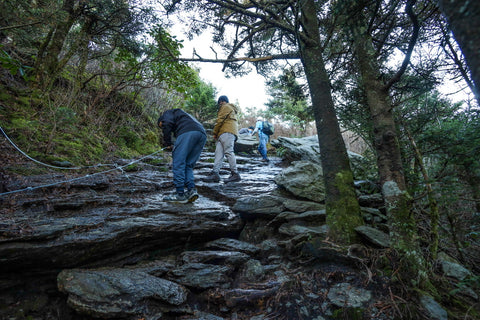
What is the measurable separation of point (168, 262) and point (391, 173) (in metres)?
3.26

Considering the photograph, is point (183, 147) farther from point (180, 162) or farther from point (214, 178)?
point (214, 178)

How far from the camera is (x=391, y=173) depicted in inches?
114

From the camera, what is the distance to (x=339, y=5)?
245 centimetres

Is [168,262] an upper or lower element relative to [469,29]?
lower

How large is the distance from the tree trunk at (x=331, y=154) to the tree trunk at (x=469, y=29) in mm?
2551

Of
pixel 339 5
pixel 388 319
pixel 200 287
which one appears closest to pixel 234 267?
pixel 200 287

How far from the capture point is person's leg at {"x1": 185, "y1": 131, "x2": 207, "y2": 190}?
4.74m

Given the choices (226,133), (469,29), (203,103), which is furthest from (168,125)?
(203,103)

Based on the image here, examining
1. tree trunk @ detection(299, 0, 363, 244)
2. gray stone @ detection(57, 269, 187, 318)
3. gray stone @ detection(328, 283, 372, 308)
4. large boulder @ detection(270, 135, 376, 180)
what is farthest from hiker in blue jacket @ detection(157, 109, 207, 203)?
large boulder @ detection(270, 135, 376, 180)

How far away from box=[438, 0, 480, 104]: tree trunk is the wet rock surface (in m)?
2.31

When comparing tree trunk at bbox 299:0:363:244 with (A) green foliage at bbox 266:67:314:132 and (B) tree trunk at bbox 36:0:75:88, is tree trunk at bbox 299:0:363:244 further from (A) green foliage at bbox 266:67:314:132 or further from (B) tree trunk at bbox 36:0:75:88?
(B) tree trunk at bbox 36:0:75:88

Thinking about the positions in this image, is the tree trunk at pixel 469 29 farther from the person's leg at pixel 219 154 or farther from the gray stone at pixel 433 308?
the person's leg at pixel 219 154

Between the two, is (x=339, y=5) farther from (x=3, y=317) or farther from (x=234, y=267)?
(x=3, y=317)

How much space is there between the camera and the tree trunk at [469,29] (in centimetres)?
74
